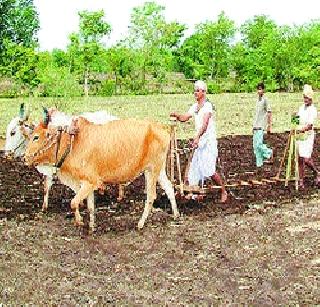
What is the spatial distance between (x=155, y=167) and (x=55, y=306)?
121 inches

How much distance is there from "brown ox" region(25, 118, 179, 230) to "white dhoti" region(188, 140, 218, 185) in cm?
103

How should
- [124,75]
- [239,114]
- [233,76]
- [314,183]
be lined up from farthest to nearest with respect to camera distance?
1. [233,76]
2. [124,75]
3. [239,114]
4. [314,183]

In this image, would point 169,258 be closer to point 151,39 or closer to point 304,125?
point 304,125

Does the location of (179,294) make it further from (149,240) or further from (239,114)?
(239,114)

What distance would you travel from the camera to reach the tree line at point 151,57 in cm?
4616

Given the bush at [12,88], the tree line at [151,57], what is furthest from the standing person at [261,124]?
the bush at [12,88]

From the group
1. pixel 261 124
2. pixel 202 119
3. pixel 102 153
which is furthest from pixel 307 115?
pixel 102 153

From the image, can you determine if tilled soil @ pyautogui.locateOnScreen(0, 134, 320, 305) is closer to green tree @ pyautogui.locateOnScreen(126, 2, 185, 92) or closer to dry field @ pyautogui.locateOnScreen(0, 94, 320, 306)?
dry field @ pyautogui.locateOnScreen(0, 94, 320, 306)

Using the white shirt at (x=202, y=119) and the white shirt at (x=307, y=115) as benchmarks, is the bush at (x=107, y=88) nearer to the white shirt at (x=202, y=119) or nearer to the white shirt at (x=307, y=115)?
the white shirt at (x=307, y=115)

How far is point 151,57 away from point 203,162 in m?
46.2

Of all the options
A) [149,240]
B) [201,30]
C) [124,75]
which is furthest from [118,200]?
[201,30]

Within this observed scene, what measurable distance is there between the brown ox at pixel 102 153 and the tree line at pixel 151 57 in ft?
94.5

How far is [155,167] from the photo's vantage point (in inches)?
358

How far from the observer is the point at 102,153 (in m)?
8.76
